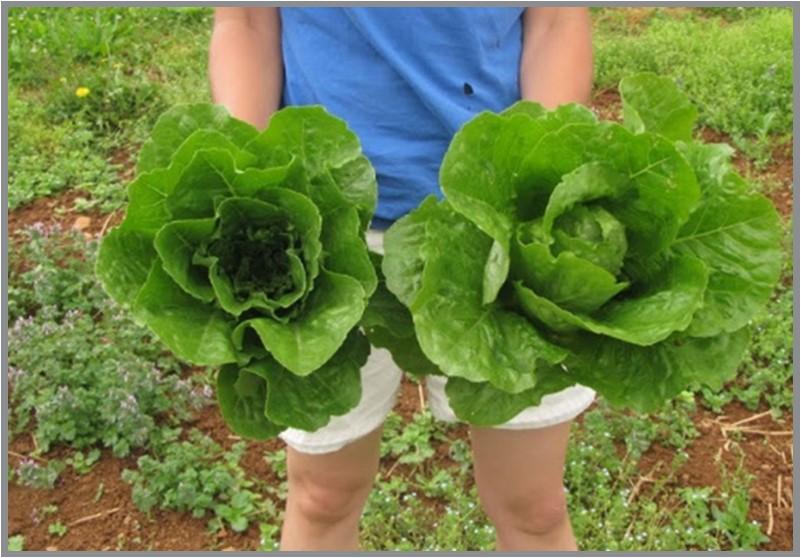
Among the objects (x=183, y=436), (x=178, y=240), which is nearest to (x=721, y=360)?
(x=178, y=240)

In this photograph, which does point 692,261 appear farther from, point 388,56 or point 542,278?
point 388,56

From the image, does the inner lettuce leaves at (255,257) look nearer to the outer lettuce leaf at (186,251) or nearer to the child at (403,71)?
the outer lettuce leaf at (186,251)

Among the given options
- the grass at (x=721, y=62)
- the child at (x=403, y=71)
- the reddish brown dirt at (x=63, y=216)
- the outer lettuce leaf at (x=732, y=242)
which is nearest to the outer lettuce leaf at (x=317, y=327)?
the outer lettuce leaf at (x=732, y=242)

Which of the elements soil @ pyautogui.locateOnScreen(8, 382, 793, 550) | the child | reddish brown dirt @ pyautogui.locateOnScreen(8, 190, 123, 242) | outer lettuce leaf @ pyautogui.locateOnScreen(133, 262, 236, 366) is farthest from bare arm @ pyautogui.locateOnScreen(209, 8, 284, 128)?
reddish brown dirt @ pyautogui.locateOnScreen(8, 190, 123, 242)

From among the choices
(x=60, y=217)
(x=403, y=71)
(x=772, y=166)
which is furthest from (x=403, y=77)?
(x=772, y=166)

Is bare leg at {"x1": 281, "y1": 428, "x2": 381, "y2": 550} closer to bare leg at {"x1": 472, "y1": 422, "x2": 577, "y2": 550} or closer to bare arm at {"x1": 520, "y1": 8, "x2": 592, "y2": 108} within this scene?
bare leg at {"x1": 472, "y1": 422, "x2": 577, "y2": 550}

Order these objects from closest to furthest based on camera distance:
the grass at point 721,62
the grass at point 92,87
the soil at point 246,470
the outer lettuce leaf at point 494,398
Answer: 1. the outer lettuce leaf at point 494,398
2. the soil at point 246,470
3. the grass at point 92,87
4. the grass at point 721,62

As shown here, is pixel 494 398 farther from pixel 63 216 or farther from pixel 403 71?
pixel 63 216
